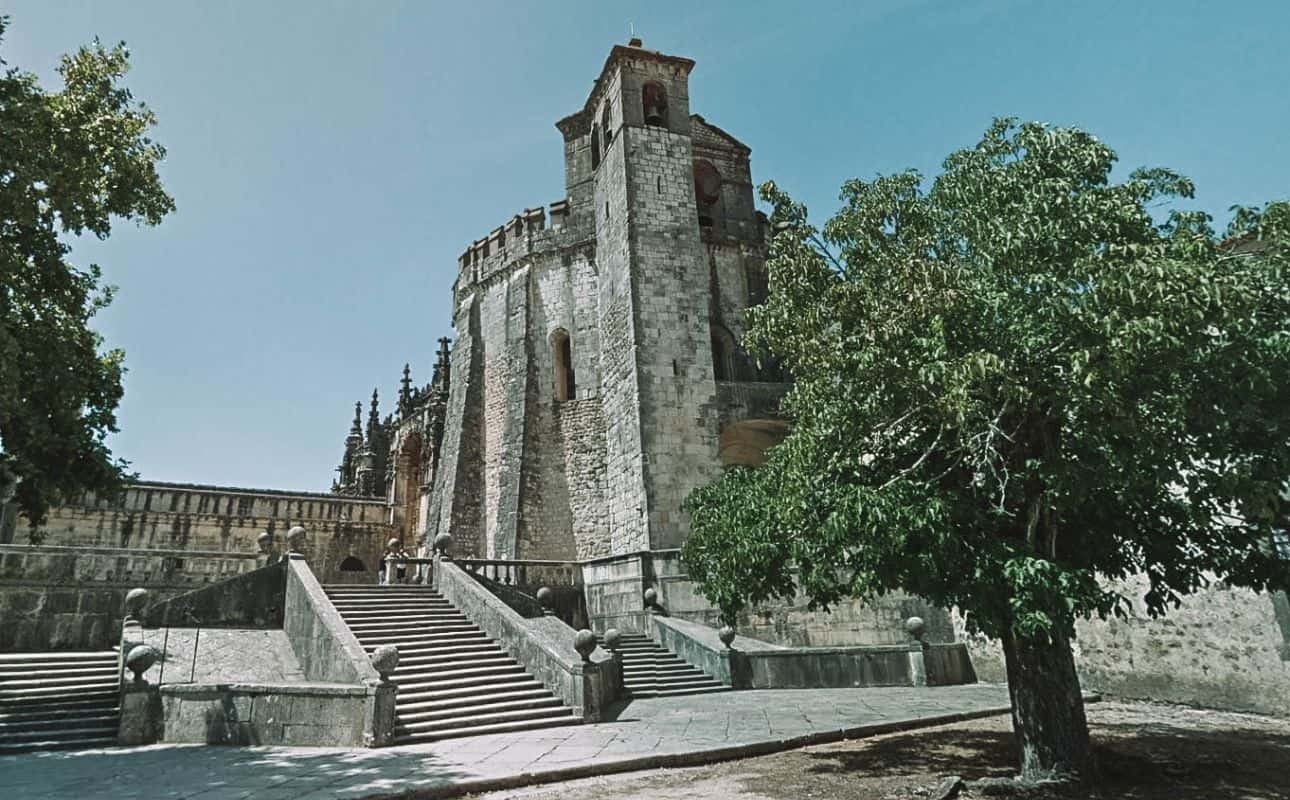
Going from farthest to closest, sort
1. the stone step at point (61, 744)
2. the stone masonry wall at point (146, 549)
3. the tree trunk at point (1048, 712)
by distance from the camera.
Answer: the stone masonry wall at point (146, 549) < the stone step at point (61, 744) < the tree trunk at point (1048, 712)

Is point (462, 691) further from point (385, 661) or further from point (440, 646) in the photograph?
point (440, 646)

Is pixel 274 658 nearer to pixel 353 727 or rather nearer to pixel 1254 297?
pixel 353 727

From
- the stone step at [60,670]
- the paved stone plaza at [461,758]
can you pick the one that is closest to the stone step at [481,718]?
the paved stone plaza at [461,758]

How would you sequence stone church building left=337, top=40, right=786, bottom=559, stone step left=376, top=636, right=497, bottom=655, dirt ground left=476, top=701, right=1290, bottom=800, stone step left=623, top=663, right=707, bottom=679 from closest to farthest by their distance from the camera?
dirt ground left=476, top=701, right=1290, bottom=800
stone step left=376, top=636, right=497, bottom=655
stone step left=623, top=663, right=707, bottom=679
stone church building left=337, top=40, right=786, bottom=559

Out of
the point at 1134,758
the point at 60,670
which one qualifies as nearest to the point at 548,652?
the point at 1134,758

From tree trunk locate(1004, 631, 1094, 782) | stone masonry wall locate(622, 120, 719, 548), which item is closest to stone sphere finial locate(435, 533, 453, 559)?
stone masonry wall locate(622, 120, 719, 548)

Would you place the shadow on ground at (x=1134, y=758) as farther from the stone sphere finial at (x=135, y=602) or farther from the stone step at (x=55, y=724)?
the stone sphere finial at (x=135, y=602)

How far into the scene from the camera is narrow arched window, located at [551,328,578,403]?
2238 cm

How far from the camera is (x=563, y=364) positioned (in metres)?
22.8

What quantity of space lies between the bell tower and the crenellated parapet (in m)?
1.59

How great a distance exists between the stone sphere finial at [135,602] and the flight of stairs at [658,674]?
7763 millimetres

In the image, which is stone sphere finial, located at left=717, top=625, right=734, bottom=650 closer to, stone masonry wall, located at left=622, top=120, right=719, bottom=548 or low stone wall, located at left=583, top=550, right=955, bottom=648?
low stone wall, located at left=583, top=550, right=955, bottom=648

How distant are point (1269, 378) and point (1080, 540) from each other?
2128mm

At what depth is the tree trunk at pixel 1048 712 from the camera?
19.7 feet
